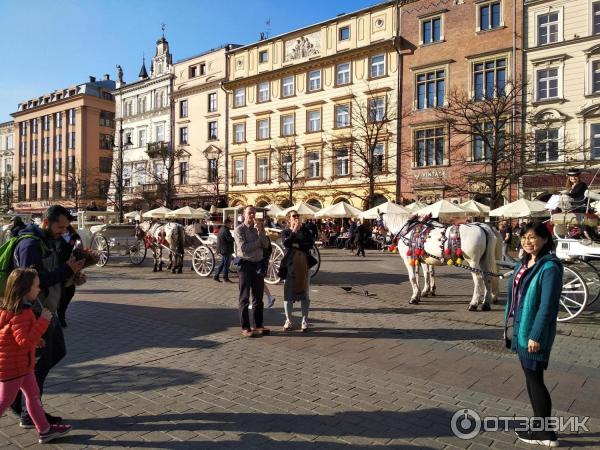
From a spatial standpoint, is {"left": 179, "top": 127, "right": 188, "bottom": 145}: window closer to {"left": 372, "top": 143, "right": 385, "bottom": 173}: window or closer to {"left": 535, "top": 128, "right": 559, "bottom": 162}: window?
{"left": 372, "top": 143, "right": 385, "bottom": 173}: window

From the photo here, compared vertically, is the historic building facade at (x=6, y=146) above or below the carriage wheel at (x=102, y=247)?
above

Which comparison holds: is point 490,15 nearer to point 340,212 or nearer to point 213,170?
point 340,212

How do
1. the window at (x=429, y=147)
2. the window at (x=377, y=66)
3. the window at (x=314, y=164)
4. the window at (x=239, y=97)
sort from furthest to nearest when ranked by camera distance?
1. the window at (x=239, y=97)
2. the window at (x=314, y=164)
3. the window at (x=377, y=66)
4. the window at (x=429, y=147)

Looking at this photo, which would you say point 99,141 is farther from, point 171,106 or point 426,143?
point 426,143

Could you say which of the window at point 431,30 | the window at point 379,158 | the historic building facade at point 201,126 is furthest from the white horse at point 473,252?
the historic building facade at point 201,126

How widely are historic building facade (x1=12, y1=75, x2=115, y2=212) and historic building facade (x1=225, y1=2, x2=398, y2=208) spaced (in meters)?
25.2

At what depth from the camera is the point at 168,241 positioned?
1505 centimetres

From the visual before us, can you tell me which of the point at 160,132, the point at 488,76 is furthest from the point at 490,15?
the point at 160,132

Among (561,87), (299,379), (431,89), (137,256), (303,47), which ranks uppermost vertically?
(303,47)

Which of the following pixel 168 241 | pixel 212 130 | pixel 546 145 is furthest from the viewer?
pixel 212 130

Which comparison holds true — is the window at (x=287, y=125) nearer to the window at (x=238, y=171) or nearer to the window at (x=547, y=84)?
the window at (x=238, y=171)

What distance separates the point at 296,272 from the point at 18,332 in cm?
428

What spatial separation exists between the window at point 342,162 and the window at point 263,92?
368 inches

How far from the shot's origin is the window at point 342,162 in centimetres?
3547
